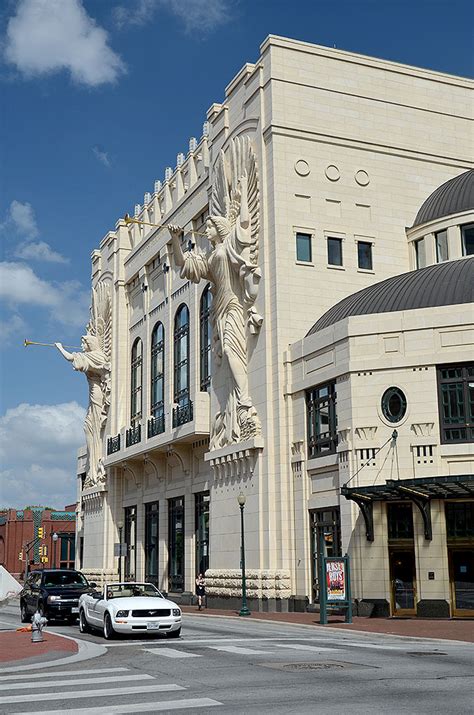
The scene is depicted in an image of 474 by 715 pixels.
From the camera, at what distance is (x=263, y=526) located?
118 feet

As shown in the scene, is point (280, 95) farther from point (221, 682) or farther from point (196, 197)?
point (221, 682)

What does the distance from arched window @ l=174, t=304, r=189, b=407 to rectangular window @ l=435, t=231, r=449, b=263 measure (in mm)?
15362

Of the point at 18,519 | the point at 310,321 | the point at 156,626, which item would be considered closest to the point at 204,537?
the point at 310,321

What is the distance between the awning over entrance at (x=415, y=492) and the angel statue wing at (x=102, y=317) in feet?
113

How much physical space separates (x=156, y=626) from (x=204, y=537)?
23.5 meters

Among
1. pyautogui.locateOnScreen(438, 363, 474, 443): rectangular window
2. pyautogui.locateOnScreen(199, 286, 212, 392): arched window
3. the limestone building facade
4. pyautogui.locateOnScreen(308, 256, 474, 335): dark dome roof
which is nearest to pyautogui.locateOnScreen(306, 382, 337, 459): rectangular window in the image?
the limestone building facade

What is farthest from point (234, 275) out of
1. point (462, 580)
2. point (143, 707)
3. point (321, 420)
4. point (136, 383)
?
point (143, 707)

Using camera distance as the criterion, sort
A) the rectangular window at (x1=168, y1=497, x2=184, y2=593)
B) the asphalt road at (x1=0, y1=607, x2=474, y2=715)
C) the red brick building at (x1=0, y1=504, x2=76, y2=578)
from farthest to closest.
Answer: the red brick building at (x1=0, y1=504, x2=76, y2=578) → the rectangular window at (x1=168, y1=497, x2=184, y2=593) → the asphalt road at (x1=0, y1=607, x2=474, y2=715)

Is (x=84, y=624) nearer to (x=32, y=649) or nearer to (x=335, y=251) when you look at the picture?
(x=32, y=649)

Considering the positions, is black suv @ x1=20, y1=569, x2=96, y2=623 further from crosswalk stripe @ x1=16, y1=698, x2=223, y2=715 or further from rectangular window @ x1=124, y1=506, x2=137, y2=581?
rectangular window @ x1=124, y1=506, x2=137, y2=581

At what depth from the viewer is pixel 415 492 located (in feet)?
91.9

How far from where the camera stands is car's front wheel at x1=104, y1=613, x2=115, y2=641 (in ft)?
70.4

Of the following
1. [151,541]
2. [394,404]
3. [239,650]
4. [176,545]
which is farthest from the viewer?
[151,541]

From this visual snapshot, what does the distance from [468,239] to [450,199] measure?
2404 millimetres
